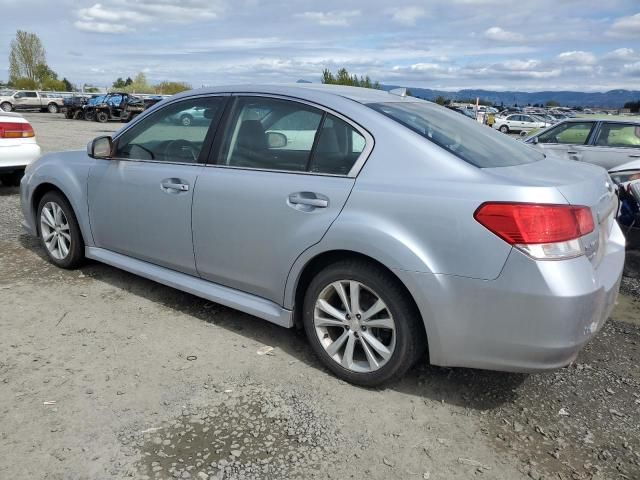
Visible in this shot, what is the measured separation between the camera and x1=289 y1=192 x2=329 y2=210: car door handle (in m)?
3.06

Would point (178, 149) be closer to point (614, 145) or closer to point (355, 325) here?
point (355, 325)

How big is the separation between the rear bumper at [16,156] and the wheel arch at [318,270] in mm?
6322

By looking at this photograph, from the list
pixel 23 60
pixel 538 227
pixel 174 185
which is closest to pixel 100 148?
pixel 174 185

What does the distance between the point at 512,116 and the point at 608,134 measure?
3038cm

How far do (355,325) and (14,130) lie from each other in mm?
6919

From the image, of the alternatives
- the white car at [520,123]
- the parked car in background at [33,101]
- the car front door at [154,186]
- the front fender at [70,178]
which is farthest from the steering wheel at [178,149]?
the parked car in background at [33,101]

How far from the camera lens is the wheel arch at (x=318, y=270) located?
2.88 meters

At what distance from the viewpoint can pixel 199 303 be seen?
4285 mm

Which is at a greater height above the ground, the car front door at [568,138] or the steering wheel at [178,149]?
the steering wheel at [178,149]

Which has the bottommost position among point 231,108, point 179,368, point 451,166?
point 179,368

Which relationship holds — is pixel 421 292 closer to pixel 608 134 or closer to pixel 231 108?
pixel 231 108

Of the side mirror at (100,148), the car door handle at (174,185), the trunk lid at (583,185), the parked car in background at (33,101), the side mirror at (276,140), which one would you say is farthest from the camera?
the parked car in background at (33,101)

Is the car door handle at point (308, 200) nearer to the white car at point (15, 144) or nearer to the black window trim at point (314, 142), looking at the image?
the black window trim at point (314, 142)

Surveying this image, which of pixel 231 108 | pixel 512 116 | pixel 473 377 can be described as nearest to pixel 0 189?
pixel 231 108
